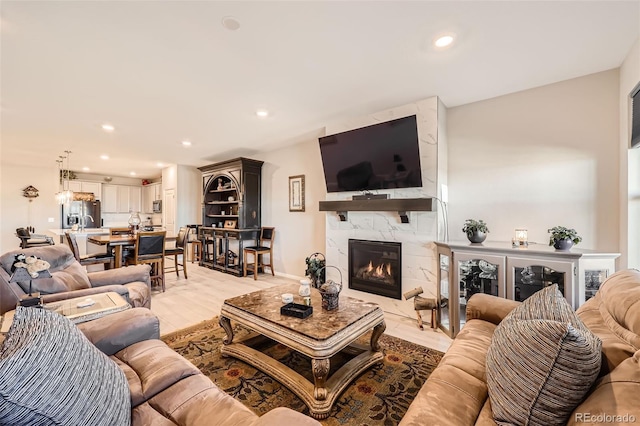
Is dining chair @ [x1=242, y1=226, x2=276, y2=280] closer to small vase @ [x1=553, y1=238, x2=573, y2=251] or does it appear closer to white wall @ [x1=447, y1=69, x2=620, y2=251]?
white wall @ [x1=447, y1=69, x2=620, y2=251]

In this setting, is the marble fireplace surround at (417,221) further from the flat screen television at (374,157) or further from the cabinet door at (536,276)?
the cabinet door at (536,276)

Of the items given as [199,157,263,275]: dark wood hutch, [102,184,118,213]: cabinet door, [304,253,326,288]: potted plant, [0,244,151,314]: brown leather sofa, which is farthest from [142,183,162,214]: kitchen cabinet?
[304,253,326,288]: potted plant

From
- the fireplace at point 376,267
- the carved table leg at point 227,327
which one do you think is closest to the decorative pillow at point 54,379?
the carved table leg at point 227,327

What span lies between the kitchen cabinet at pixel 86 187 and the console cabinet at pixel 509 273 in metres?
9.58

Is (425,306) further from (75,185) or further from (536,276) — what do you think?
(75,185)

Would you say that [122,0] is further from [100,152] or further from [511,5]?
[100,152]

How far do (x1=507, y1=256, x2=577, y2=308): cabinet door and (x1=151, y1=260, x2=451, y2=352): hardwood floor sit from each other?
826 millimetres

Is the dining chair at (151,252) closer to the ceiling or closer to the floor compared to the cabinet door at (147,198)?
closer to the floor

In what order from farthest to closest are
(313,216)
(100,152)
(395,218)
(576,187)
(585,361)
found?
(100,152)
(313,216)
(395,218)
(576,187)
(585,361)

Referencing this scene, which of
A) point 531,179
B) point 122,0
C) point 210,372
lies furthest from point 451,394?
point 122,0

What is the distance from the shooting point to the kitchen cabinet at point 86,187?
764 centimetres

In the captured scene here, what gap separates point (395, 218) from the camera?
11.2 feet

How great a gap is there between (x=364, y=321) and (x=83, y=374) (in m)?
1.66

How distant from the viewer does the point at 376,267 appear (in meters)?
3.57
